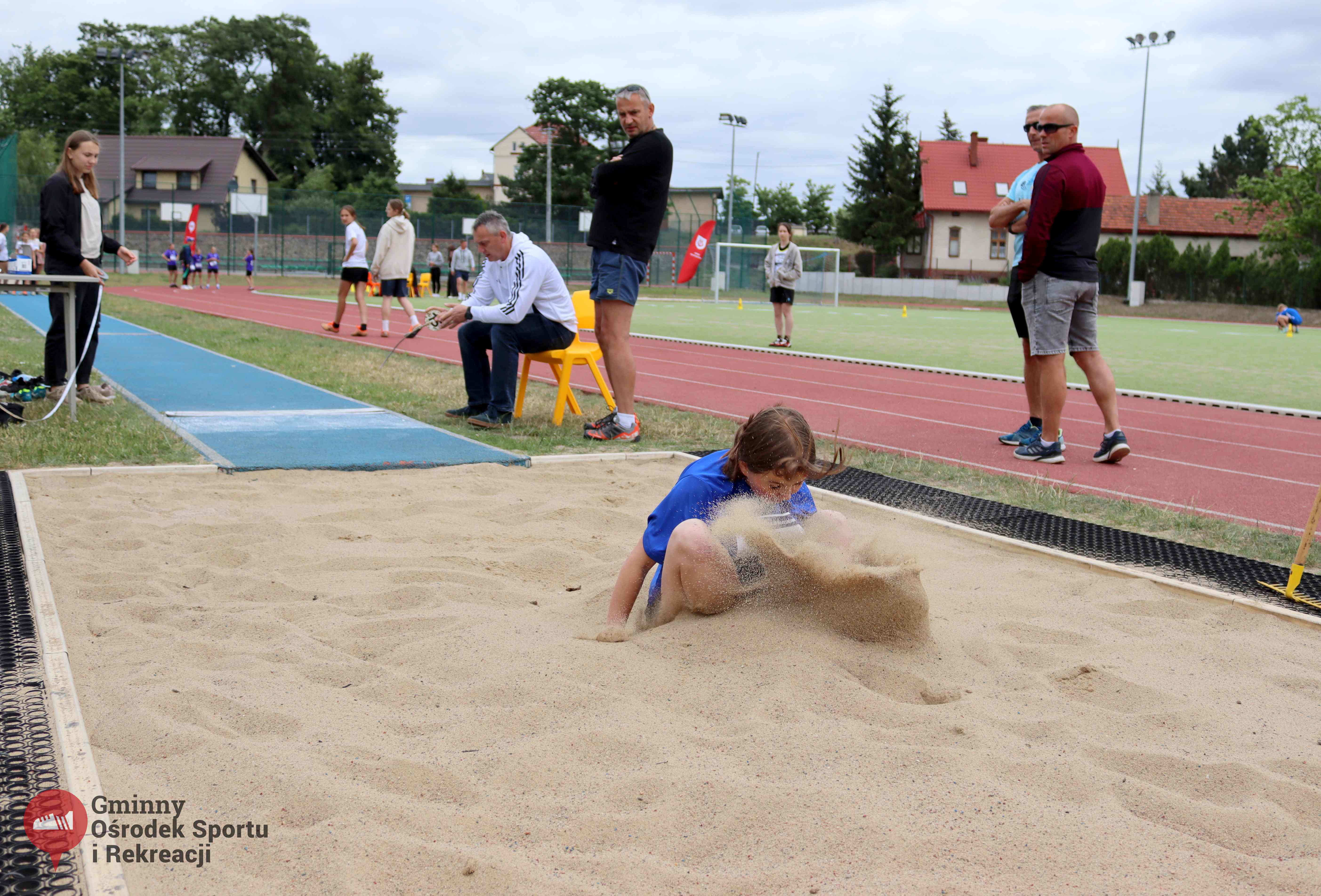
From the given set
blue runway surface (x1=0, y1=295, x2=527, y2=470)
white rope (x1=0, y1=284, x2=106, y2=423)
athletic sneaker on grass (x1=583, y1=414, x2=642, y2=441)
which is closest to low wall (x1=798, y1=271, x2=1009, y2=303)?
blue runway surface (x1=0, y1=295, x2=527, y2=470)

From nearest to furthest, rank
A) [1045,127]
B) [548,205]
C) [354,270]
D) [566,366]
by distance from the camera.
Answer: [1045,127] → [566,366] → [354,270] → [548,205]

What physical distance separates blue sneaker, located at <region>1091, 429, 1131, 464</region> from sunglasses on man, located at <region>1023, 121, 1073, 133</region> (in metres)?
1.90

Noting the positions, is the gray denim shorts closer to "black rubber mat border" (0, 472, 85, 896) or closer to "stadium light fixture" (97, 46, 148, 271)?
"black rubber mat border" (0, 472, 85, 896)

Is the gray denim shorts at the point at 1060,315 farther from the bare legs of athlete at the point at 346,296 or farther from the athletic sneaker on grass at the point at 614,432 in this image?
the bare legs of athlete at the point at 346,296

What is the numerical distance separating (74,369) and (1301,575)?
22.0 ft

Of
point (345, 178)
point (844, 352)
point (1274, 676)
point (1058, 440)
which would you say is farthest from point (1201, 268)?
point (345, 178)

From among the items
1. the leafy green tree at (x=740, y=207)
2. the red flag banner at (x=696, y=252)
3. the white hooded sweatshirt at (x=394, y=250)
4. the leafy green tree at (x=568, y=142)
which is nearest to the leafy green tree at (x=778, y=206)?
the leafy green tree at (x=740, y=207)

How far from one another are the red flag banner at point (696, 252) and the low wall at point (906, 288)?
6856mm

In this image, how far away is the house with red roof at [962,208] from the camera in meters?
61.3

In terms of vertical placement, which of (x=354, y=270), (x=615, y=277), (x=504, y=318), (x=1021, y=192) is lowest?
(x=504, y=318)

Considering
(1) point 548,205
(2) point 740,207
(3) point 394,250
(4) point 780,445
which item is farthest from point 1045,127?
(2) point 740,207

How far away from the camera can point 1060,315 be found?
6.65m

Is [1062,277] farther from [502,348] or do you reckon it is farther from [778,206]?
[778,206]

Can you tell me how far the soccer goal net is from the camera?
41906mm
